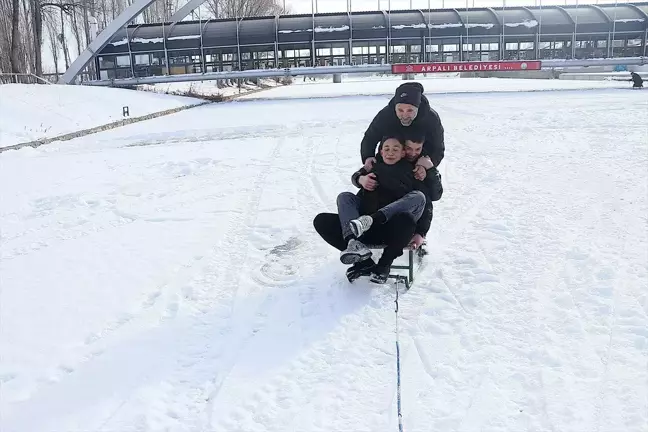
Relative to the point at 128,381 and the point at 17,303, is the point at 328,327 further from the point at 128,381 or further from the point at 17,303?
the point at 17,303

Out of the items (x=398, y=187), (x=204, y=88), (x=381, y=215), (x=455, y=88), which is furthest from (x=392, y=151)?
(x=204, y=88)

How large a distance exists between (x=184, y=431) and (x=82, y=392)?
70 centimetres

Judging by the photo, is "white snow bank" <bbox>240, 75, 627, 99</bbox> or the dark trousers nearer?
the dark trousers

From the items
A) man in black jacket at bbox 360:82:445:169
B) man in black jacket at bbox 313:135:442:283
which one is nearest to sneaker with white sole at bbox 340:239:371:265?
man in black jacket at bbox 313:135:442:283

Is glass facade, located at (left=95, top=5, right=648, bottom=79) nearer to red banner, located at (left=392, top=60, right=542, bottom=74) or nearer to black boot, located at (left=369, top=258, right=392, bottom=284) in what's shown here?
red banner, located at (left=392, top=60, right=542, bottom=74)

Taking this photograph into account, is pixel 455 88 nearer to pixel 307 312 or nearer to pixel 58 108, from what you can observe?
pixel 58 108

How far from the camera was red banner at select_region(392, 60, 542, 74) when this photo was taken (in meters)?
30.0

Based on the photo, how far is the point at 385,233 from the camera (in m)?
3.84

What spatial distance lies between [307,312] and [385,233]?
76 centimetres

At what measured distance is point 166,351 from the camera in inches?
127

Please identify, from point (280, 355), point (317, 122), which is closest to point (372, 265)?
point (280, 355)

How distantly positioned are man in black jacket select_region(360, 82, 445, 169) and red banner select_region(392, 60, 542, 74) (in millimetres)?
26940

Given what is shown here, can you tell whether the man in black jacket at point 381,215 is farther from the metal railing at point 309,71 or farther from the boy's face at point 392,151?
the metal railing at point 309,71

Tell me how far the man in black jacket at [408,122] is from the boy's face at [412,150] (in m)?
0.10
